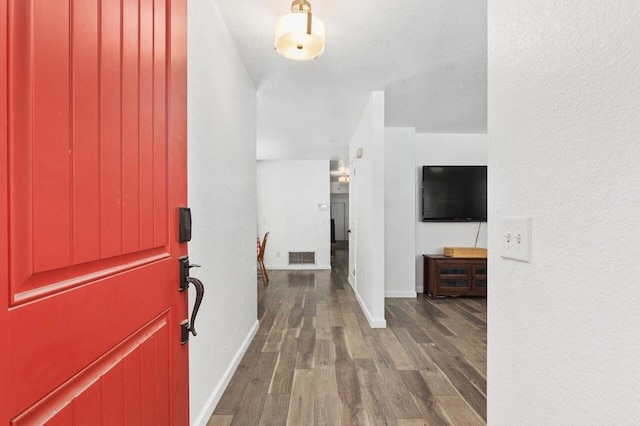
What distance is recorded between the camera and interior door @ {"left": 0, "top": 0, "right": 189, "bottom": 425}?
457 mm

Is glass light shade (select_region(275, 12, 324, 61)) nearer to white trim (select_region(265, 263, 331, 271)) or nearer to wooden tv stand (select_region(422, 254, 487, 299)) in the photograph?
wooden tv stand (select_region(422, 254, 487, 299))

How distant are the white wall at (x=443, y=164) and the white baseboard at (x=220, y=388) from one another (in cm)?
300

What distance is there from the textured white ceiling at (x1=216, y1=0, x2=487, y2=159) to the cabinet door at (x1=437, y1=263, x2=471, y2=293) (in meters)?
1.94

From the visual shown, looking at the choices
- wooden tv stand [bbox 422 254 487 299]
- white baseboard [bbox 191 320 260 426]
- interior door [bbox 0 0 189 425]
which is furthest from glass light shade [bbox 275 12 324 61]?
wooden tv stand [bbox 422 254 487 299]

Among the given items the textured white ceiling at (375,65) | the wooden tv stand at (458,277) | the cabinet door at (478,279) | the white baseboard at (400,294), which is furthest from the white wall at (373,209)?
the cabinet door at (478,279)

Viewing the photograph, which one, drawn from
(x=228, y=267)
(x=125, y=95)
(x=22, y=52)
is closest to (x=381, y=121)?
(x=228, y=267)

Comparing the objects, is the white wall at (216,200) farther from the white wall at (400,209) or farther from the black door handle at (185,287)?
the white wall at (400,209)

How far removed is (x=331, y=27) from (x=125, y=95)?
5.66 ft

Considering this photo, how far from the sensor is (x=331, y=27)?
203cm

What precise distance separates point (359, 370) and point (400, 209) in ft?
8.64

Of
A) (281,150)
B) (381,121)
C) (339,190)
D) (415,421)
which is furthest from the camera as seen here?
(339,190)

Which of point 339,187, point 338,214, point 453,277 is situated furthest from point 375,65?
point 338,214
